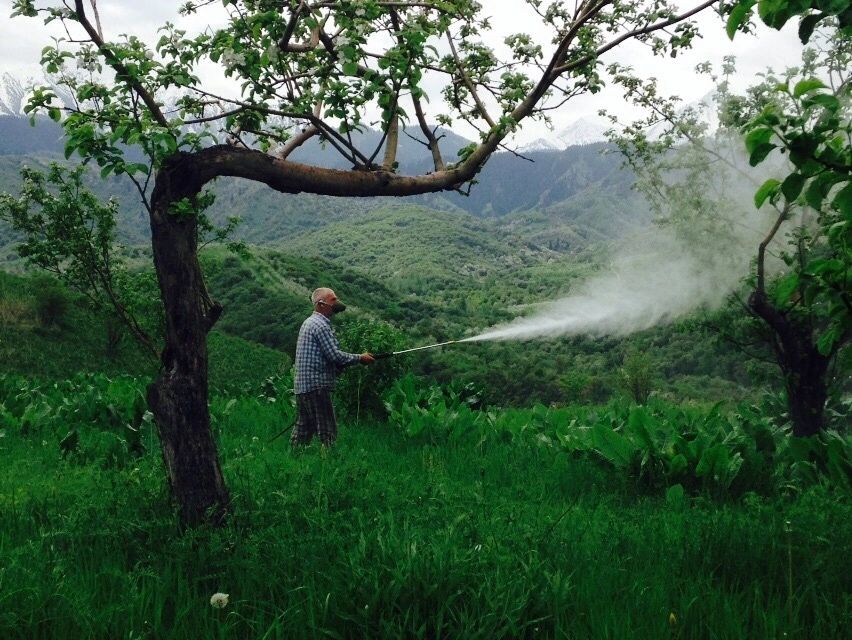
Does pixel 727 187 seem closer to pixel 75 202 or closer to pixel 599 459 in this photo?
pixel 599 459

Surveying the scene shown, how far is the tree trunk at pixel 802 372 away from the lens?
9.98 metres

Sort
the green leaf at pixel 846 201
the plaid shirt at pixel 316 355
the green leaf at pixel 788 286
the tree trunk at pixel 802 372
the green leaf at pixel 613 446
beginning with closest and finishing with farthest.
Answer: the green leaf at pixel 846 201, the green leaf at pixel 788 286, the green leaf at pixel 613 446, the plaid shirt at pixel 316 355, the tree trunk at pixel 802 372

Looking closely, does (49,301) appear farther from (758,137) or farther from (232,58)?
(758,137)

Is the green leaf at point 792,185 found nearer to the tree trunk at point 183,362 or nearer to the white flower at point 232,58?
the white flower at point 232,58

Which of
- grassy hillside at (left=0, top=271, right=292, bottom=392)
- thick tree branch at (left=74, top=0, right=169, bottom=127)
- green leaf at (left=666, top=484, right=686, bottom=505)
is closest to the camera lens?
thick tree branch at (left=74, top=0, right=169, bottom=127)

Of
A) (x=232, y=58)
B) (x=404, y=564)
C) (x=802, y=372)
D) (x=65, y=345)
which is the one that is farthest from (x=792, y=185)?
(x=65, y=345)

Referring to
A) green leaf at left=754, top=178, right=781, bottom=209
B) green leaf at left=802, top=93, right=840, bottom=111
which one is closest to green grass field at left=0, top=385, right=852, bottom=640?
green leaf at left=754, top=178, right=781, bottom=209

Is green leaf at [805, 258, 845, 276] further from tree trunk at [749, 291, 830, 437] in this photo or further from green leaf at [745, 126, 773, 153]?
tree trunk at [749, 291, 830, 437]

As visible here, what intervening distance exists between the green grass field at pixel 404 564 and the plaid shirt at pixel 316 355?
2.25 meters

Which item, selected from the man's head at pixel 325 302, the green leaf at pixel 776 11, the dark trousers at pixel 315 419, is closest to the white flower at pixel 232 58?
the green leaf at pixel 776 11

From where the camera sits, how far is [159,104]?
484 centimetres

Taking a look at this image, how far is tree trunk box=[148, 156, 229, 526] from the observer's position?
194 inches

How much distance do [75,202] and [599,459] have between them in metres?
14.8

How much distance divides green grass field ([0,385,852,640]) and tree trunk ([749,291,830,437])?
4.42 meters
